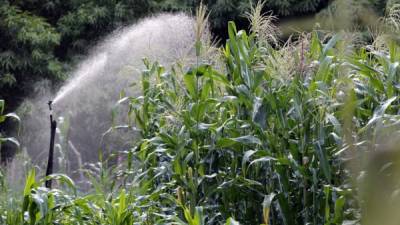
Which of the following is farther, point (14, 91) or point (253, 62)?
point (14, 91)

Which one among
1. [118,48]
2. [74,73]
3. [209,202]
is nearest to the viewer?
[209,202]

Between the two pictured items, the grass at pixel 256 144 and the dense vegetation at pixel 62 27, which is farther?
the dense vegetation at pixel 62 27

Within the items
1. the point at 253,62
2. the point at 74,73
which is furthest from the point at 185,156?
the point at 74,73

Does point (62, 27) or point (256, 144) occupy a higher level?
point (256, 144)

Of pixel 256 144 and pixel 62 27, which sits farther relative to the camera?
pixel 62 27

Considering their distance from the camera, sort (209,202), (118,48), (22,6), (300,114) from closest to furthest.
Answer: (300,114) → (209,202) → (118,48) → (22,6)

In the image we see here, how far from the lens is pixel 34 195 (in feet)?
11.3

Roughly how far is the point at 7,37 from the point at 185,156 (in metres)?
7.25

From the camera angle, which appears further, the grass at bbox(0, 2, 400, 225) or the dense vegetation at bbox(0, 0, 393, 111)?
the dense vegetation at bbox(0, 0, 393, 111)

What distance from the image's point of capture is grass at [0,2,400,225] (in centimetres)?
323

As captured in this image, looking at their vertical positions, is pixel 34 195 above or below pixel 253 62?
below

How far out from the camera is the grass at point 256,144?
10.6 ft

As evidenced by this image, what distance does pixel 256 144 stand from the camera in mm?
3459

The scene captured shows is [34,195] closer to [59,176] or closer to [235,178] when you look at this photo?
[59,176]
